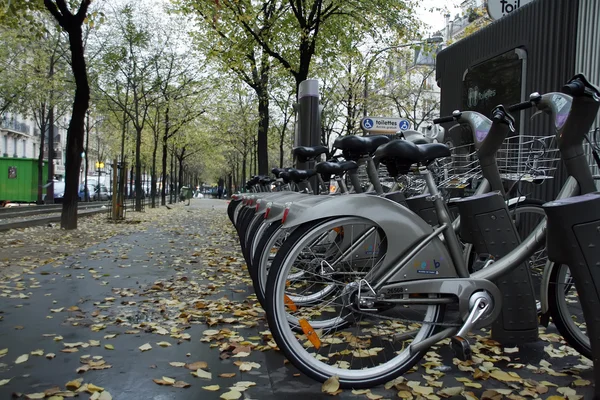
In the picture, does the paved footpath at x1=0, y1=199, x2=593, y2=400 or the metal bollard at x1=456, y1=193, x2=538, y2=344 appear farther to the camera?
the metal bollard at x1=456, y1=193, x2=538, y2=344

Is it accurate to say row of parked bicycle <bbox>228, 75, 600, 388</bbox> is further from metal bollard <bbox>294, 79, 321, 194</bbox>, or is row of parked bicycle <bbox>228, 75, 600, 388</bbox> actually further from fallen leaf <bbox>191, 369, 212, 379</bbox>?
metal bollard <bbox>294, 79, 321, 194</bbox>

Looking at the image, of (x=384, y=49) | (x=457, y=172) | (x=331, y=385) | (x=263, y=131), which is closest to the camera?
(x=331, y=385)

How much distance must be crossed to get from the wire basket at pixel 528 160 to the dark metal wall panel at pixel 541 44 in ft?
10.1

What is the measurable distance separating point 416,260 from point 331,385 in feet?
2.70

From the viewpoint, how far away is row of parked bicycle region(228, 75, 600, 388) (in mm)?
2756

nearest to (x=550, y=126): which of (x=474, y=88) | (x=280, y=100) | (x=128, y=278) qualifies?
(x=474, y=88)

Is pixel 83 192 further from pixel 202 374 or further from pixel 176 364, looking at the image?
pixel 202 374

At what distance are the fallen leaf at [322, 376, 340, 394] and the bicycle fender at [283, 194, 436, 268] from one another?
714 mm

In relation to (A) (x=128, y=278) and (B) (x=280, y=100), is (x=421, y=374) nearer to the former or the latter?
(A) (x=128, y=278)

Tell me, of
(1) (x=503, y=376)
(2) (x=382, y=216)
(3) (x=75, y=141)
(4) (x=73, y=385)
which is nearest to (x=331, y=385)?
(2) (x=382, y=216)

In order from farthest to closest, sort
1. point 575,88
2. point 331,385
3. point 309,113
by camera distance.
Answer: point 309,113
point 331,385
point 575,88

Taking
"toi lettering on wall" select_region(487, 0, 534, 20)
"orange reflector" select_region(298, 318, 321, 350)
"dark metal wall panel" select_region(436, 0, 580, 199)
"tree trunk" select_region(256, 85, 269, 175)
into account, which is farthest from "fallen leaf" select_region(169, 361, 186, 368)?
"tree trunk" select_region(256, 85, 269, 175)

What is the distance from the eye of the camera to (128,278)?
23.1 feet

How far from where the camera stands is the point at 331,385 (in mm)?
2986
